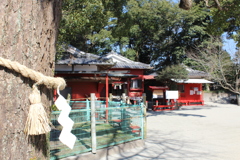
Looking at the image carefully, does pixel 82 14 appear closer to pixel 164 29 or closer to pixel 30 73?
pixel 30 73

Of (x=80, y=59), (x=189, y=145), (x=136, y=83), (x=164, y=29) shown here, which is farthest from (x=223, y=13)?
(x=164, y=29)

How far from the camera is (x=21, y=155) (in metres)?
1.18

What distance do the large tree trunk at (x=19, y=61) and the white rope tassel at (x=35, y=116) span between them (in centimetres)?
3

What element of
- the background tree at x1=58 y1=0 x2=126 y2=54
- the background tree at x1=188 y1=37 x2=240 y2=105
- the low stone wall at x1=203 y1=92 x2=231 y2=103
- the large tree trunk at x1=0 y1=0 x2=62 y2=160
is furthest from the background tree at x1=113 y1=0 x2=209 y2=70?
the large tree trunk at x1=0 y1=0 x2=62 y2=160

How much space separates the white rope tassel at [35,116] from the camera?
3.85 feet

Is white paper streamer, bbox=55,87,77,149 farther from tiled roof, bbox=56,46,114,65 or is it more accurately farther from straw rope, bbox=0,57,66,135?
tiled roof, bbox=56,46,114,65

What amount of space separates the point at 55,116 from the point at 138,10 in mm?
20597

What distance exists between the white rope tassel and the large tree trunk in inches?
1.1

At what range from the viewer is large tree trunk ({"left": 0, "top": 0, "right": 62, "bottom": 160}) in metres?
1.11

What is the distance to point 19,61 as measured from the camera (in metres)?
1.17

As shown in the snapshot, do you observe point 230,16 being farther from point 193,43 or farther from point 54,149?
point 193,43

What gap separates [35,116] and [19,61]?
33 centimetres

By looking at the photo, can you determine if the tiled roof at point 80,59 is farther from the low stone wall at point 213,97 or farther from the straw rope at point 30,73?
the low stone wall at point 213,97

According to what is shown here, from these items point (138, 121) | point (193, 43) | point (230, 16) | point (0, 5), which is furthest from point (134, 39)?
point (0, 5)
